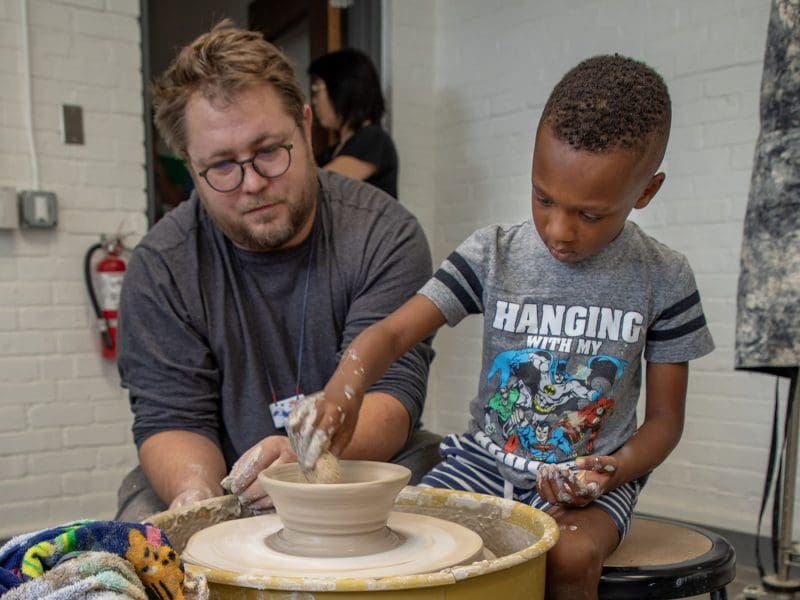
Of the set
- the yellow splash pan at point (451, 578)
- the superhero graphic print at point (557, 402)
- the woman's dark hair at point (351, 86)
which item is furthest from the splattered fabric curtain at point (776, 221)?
the woman's dark hair at point (351, 86)

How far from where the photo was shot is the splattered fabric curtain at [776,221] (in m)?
1.46

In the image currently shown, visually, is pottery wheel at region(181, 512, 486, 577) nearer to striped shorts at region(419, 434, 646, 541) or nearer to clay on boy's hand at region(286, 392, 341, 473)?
clay on boy's hand at region(286, 392, 341, 473)

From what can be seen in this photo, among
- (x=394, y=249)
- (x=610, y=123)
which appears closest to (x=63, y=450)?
(x=394, y=249)

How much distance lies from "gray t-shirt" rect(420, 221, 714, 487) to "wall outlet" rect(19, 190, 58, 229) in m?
2.13

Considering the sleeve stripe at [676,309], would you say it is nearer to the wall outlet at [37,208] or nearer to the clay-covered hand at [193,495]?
the clay-covered hand at [193,495]

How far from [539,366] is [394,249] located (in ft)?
1.67

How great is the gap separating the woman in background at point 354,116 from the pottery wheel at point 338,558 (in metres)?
2.13

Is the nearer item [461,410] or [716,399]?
[716,399]

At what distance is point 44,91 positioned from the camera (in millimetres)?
2889

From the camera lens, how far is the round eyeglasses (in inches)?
57.1

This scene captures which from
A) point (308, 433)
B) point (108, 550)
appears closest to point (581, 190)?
point (308, 433)

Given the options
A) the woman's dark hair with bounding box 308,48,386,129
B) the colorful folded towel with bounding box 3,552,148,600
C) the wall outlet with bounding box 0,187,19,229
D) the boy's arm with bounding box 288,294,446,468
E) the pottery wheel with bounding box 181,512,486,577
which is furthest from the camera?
the woman's dark hair with bounding box 308,48,386,129

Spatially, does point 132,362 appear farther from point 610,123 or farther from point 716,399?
point 716,399

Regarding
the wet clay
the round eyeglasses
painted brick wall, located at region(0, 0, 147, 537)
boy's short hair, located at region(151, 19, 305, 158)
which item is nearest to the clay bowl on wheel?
the wet clay
